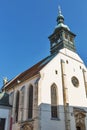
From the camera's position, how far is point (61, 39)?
95.8 feet

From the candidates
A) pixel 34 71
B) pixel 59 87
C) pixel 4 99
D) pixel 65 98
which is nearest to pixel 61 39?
pixel 34 71


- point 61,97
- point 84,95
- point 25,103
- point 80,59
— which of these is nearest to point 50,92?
point 61,97

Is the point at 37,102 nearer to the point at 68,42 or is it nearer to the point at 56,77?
the point at 56,77

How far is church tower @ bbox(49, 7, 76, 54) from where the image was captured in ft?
95.4

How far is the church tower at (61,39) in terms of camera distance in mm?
29078

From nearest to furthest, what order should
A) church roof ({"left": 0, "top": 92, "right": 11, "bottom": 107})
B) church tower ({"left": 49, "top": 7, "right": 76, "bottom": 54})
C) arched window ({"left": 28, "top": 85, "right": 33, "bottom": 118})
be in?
arched window ({"left": 28, "top": 85, "right": 33, "bottom": 118}) → church roof ({"left": 0, "top": 92, "right": 11, "bottom": 107}) → church tower ({"left": 49, "top": 7, "right": 76, "bottom": 54})

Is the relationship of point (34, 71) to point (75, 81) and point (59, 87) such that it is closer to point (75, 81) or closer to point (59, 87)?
point (59, 87)

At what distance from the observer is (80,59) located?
97.8 feet

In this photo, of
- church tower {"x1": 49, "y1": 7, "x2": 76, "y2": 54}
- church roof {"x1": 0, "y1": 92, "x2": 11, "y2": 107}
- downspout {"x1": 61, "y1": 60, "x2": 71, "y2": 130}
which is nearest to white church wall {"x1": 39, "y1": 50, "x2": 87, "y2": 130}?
downspout {"x1": 61, "y1": 60, "x2": 71, "y2": 130}

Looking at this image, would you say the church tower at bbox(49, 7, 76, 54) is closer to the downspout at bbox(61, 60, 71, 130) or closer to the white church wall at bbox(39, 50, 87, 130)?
the white church wall at bbox(39, 50, 87, 130)

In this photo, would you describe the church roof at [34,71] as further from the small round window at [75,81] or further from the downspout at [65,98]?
the small round window at [75,81]

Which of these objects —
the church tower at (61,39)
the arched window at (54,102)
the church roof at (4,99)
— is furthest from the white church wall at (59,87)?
the church roof at (4,99)

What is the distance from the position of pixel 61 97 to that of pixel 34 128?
17.5ft

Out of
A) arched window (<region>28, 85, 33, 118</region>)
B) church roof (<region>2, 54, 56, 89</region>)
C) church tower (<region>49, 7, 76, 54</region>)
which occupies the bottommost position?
arched window (<region>28, 85, 33, 118</region>)
